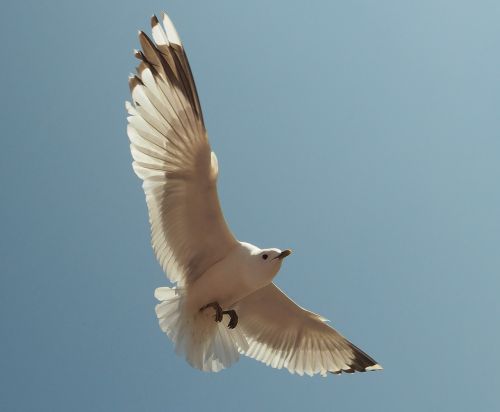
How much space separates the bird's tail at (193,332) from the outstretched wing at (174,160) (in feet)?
0.67

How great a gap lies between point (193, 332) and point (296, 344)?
1.16 meters

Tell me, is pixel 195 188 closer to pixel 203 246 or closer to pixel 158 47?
pixel 203 246

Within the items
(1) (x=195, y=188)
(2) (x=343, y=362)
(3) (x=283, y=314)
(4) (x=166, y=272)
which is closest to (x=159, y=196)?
(1) (x=195, y=188)

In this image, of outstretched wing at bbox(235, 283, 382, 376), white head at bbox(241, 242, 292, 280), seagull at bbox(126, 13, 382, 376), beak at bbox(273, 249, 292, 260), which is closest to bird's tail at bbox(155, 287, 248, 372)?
seagull at bbox(126, 13, 382, 376)

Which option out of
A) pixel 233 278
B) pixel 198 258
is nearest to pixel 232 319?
pixel 233 278

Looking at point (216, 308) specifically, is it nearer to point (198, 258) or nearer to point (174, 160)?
point (198, 258)

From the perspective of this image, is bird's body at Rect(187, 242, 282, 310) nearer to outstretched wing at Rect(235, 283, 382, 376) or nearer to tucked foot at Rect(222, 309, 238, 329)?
tucked foot at Rect(222, 309, 238, 329)

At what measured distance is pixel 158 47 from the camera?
562 centimetres

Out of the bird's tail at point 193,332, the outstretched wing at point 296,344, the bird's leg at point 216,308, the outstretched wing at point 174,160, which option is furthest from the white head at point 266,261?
the outstretched wing at point 296,344

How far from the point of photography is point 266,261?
608 cm

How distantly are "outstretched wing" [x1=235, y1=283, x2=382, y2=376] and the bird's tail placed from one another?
0.47 m

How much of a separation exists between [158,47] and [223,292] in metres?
2.00

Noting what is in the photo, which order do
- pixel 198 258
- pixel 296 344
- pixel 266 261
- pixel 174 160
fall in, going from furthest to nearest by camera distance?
pixel 296 344, pixel 198 258, pixel 266 261, pixel 174 160

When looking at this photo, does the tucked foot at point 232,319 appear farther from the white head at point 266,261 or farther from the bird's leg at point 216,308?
the white head at point 266,261
